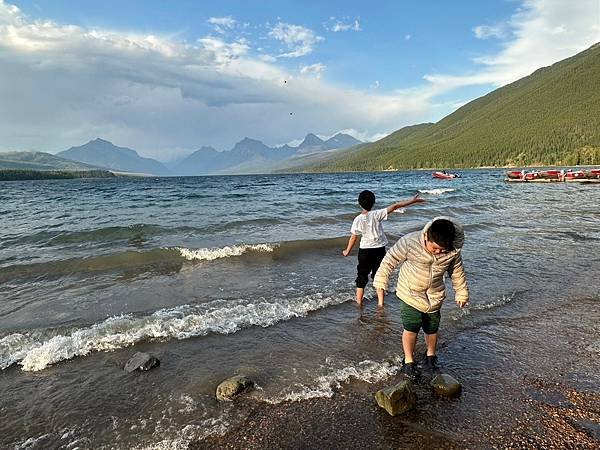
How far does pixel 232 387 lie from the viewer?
4.66 m

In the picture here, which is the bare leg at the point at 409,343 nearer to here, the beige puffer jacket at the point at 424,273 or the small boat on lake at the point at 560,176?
the beige puffer jacket at the point at 424,273

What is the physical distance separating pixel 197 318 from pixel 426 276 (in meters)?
4.49

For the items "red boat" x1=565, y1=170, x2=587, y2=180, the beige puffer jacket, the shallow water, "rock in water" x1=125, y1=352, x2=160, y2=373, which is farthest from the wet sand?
"red boat" x1=565, y1=170, x2=587, y2=180

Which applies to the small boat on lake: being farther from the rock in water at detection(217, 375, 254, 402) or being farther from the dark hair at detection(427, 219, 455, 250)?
the rock in water at detection(217, 375, 254, 402)

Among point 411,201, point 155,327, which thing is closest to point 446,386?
point 411,201

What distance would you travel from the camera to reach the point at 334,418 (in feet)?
13.7

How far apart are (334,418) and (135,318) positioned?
4858 mm

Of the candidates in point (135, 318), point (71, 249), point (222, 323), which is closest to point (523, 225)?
point (222, 323)

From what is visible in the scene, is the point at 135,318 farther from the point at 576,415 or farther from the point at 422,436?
the point at 576,415

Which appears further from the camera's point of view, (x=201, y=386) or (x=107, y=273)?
(x=107, y=273)

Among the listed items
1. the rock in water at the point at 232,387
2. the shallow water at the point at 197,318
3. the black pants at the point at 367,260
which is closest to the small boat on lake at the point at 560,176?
the shallow water at the point at 197,318

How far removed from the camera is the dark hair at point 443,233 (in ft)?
13.5

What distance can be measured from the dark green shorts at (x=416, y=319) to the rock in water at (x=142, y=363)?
3730mm

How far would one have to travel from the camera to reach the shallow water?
4.51m
